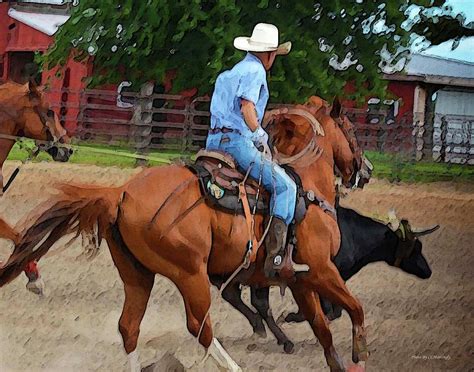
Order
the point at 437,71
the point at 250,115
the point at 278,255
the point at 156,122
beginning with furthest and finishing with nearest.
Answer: the point at 437,71 < the point at 156,122 < the point at 278,255 < the point at 250,115

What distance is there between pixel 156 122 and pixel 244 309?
916 millimetres

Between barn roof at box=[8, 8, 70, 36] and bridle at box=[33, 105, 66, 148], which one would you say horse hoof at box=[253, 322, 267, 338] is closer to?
bridle at box=[33, 105, 66, 148]

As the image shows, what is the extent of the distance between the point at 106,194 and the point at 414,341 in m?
1.63

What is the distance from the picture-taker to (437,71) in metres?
3.83

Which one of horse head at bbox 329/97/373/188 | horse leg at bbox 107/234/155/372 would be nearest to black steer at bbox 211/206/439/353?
horse head at bbox 329/97/373/188

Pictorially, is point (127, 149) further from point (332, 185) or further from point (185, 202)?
point (332, 185)

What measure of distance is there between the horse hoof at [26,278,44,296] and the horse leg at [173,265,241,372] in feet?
2.43

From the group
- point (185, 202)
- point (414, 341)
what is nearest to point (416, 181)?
point (414, 341)

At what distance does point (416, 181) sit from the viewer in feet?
12.5

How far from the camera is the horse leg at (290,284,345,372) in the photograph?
3.38 meters

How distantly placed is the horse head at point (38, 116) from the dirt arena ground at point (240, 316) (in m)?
0.10

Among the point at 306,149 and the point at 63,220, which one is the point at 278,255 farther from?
the point at 63,220

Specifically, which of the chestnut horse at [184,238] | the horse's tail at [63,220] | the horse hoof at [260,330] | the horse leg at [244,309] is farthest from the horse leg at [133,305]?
the horse hoof at [260,330]

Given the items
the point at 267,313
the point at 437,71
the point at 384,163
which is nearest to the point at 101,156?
the point at 267,313
